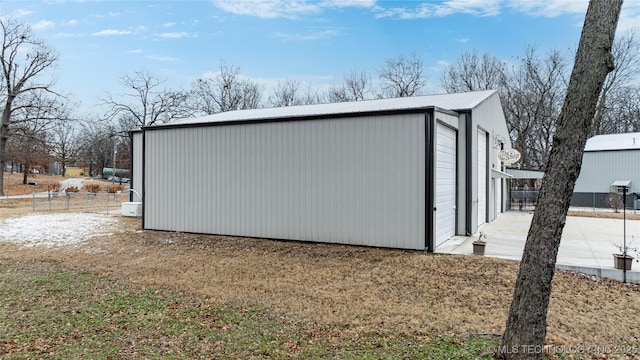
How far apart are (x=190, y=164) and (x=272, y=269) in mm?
4901

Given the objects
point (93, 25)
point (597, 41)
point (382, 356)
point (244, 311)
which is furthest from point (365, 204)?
point (93, 25)

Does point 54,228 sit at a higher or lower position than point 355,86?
lower

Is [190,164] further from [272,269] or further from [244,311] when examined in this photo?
[244,311]

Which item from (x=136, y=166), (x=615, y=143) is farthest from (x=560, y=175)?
(x=615, y=143)

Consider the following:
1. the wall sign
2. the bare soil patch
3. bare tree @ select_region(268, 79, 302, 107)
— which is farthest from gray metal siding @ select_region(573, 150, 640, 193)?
bare tree @ select_region(268, 79, 302, 107)

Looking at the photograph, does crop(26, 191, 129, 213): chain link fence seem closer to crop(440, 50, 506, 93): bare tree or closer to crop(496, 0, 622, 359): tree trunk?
crop(496, 0, 622, 359): tree trunk

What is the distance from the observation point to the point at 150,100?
33719 mm

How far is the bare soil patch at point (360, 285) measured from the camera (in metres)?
4.55

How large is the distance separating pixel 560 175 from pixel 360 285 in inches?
144

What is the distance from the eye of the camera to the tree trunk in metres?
3.09

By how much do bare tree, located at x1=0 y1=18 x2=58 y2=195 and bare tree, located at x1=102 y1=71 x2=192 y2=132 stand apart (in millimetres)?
5965

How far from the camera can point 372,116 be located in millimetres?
8477

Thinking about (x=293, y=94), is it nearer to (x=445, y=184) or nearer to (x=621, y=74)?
(x=621, y=74)

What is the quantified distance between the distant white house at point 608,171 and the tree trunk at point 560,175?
2156 cm
